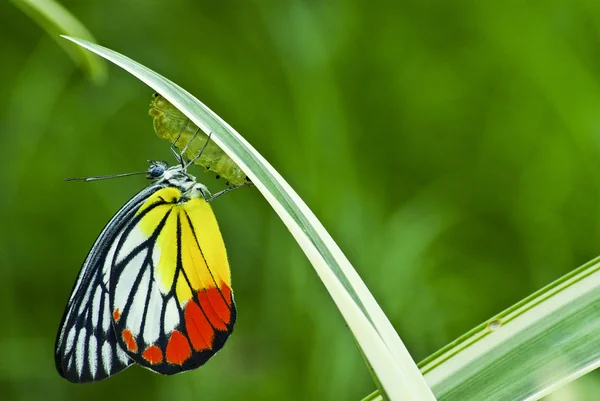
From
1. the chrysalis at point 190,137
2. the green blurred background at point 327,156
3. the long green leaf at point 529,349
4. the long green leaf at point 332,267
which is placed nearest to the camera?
the long green leaf at point 332,267

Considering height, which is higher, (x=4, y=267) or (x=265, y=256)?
(x=4, y=267)

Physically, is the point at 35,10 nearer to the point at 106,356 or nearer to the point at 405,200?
the point at 106,356

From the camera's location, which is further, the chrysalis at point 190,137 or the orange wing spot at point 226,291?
the orange wing spot at point 226,291

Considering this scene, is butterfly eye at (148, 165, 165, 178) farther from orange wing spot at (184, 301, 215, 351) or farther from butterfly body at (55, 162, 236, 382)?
orange wing spot at (184, 301, 215, 351)

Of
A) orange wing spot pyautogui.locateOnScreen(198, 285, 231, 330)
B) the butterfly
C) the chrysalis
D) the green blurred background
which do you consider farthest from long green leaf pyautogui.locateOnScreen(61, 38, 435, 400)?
the green blurred background

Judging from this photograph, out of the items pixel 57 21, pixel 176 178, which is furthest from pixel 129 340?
pixel 57 21

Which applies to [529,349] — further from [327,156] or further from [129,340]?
[327,156]

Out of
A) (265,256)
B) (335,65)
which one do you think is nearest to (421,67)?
(335,65)

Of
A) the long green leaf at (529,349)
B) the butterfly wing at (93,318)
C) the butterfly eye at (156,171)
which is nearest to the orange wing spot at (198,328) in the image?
the butterfly wing at (93,318)

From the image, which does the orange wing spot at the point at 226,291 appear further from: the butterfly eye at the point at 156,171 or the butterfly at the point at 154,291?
the butterfly eye at the point at 156,171
